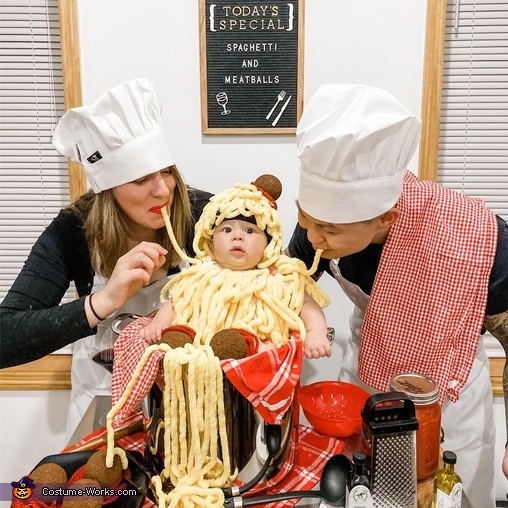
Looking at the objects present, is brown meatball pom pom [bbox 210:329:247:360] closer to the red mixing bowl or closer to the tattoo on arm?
the red mixing bowl

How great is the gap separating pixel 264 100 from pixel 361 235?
596 mm

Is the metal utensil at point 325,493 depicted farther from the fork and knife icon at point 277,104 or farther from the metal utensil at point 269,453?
the fork and knife icon at point 277,104

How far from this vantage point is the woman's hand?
3.45 feet

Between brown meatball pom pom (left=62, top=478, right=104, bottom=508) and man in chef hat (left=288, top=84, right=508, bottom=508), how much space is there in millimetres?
548

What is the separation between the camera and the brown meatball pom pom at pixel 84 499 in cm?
82

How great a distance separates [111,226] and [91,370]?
39 cm

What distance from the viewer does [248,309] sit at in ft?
3.25

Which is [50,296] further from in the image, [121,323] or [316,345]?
[316,345]

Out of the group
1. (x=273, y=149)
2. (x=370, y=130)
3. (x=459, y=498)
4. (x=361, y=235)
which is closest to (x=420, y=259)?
(x=361, y=235)

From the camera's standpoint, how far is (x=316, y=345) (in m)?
0.96

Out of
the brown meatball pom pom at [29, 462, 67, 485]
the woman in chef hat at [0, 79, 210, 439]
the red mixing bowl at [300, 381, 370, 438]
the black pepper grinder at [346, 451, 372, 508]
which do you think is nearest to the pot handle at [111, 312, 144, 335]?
the woman in chef hat at [0, 79, 210, 439]

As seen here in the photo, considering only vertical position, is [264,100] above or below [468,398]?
above

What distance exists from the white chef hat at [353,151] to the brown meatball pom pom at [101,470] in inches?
20.8

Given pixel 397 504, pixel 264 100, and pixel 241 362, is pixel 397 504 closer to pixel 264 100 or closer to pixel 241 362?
pixel 241 362
